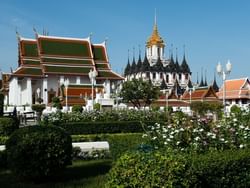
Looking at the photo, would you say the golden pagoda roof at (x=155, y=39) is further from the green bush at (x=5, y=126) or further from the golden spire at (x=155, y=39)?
the green bush at (x=5, y=126)

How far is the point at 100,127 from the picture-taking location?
1958 cm

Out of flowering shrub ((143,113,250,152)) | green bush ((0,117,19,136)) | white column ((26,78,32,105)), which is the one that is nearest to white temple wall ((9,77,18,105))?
white column ((26,78,32,105))

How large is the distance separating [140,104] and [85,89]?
23.1 feet

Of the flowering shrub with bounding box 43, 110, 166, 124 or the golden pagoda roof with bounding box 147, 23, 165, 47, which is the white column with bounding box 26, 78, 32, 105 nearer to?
the flowering shrub with bounding box 43, 110, 166, 124

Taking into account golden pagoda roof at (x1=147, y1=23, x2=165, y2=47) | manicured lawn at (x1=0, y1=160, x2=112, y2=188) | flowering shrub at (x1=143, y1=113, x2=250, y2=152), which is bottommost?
manicured lawn at (x1=0, y1=160, x2=112, y2=188)

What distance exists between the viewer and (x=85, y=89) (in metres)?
47.2

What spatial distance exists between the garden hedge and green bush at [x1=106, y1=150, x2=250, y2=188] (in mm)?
12730

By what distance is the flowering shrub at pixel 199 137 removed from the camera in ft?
22.8

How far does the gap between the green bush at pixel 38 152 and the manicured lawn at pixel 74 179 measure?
0.75 ft

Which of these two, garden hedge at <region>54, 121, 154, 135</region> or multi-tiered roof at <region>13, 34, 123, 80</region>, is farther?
multi-tiered roof at <region>13, 34, 123, 80</region>

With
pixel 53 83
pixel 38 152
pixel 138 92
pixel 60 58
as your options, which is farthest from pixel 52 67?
pixel 38 152

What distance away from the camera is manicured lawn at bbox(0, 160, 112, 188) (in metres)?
8.13

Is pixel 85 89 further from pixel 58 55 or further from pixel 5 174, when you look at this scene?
pixel 5 174

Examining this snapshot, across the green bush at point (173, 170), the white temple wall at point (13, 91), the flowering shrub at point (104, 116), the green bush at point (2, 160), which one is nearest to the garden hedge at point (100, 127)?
the flowering shrub at point (104, 116)
